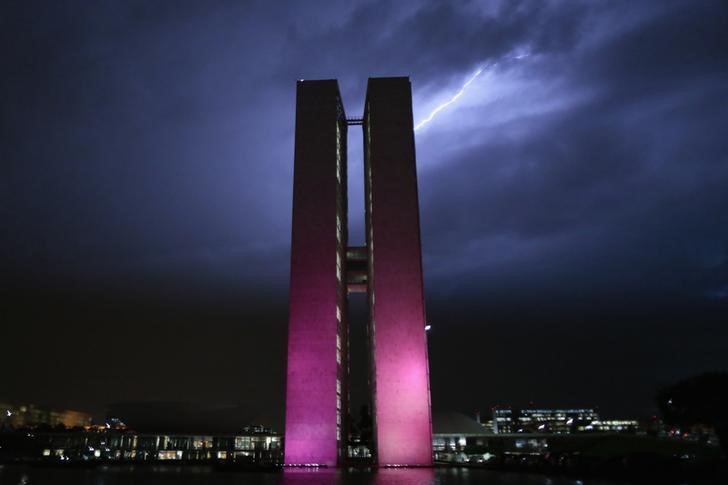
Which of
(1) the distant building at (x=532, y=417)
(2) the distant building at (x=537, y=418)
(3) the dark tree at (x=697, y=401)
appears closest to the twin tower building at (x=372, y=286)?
(3) the dark tree at (x=697, y=401)

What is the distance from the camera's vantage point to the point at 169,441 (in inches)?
2940

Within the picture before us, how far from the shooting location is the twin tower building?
141ft

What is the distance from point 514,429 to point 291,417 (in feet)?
481

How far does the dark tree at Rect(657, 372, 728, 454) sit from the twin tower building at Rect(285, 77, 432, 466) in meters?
16.7

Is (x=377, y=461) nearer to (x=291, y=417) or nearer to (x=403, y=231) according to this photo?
(x=291, y=417)

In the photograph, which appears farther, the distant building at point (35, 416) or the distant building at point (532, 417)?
the distant building at point (532, 417)

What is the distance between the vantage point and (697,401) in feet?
127

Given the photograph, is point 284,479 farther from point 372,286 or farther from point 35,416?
point 35,416

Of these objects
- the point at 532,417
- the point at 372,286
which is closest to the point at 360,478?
the point at 372,286

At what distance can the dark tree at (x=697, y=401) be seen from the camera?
37.2 m

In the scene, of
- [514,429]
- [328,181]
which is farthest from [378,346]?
[514,429]

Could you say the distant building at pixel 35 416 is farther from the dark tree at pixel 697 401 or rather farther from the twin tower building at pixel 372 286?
the dark tree at pixel 697 401

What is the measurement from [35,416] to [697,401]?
139449 mm

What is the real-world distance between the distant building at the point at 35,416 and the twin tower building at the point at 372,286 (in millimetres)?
98419
